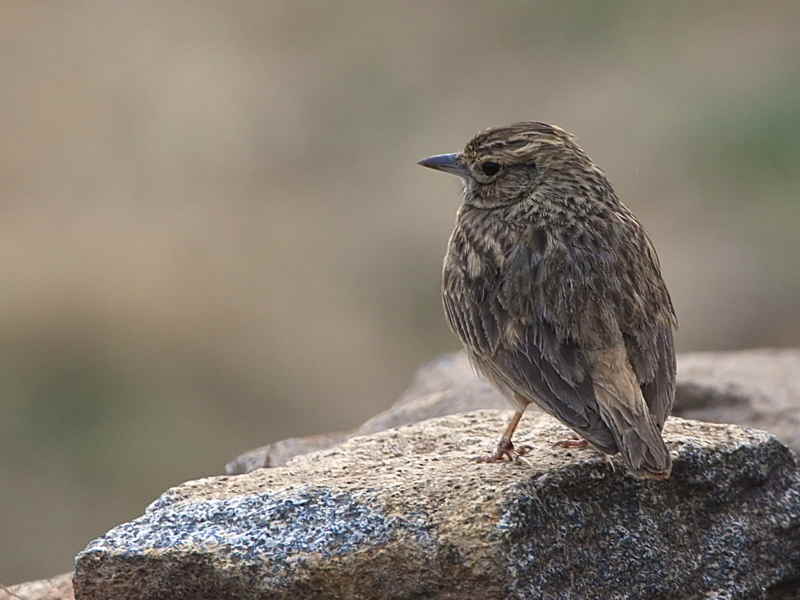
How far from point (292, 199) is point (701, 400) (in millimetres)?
12732

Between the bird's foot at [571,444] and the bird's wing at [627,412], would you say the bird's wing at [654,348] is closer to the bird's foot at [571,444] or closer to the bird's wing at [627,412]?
the bird's wing at [627,412]

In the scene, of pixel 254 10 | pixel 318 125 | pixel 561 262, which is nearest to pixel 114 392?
pixel 318 125

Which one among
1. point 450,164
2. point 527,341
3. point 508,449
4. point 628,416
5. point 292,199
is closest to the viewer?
point 628,416

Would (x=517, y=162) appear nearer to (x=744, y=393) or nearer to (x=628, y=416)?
(x=628, y=416)

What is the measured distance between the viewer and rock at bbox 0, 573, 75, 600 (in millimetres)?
7230

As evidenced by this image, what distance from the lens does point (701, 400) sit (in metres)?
8.98

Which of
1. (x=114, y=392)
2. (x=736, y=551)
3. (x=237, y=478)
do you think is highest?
(x=237, y=478)

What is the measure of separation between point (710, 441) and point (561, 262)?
3.07 feet

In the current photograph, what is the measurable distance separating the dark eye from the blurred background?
7.89 meters

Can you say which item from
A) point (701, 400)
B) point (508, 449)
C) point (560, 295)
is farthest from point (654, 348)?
point (701, 400)

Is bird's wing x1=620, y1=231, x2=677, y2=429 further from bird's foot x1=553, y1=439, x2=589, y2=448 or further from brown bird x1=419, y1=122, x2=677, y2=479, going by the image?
bird's foot x1=553, y1=439, x2=589, y2=448

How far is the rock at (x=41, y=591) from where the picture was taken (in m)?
7.23

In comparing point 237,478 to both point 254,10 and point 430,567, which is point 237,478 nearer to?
point 430,567

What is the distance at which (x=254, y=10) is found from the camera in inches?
1045
